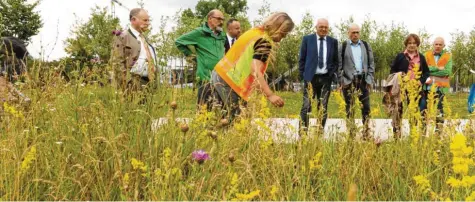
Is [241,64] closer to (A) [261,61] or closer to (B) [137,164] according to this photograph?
(A) [261,61]

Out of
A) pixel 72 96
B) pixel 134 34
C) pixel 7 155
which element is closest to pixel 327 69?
pixel 134 34

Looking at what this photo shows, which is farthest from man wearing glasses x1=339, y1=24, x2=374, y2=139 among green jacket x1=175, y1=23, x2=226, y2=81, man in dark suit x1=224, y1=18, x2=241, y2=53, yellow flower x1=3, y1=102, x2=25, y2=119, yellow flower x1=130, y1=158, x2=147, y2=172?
yellow flower x1=130, y1=158, x2=147, y2=172

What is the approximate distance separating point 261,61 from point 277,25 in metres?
0.34

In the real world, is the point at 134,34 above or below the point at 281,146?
above

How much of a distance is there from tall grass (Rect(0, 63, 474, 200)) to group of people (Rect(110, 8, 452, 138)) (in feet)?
0.91

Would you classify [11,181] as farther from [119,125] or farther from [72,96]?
[72,96]

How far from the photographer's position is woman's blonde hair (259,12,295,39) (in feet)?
15.7

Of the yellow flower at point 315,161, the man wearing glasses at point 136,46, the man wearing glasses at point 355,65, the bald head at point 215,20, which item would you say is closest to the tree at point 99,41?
the man wearing glasses at point 136,46

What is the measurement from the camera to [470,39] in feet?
132

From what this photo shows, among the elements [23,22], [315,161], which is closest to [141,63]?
[315,161]

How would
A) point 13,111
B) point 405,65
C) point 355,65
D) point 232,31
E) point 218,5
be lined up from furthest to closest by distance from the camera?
point 218,5 < point 355,65 < point 405,65 < point 232,31 < point 13,111

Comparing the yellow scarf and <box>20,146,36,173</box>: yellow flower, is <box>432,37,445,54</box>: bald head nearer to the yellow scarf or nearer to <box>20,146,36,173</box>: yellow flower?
the yellow scarf

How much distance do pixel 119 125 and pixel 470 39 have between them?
40443 mm

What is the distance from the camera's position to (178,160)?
124 inches
